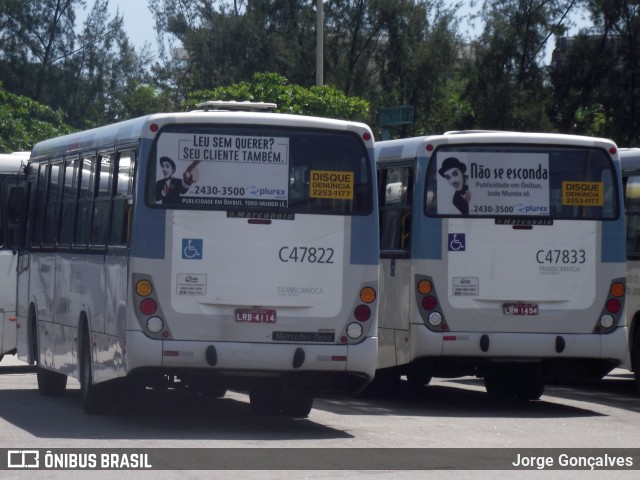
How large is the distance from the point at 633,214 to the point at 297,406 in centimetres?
516

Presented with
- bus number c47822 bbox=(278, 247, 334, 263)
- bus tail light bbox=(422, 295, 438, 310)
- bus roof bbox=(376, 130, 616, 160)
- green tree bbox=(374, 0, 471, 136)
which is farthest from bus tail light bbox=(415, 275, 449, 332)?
green tree bbox=(374, 0, 471, 136)

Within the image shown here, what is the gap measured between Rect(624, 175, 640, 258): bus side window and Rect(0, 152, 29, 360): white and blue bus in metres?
8.36

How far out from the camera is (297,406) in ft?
47.9

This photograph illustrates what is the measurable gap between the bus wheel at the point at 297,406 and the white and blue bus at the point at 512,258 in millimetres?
1548

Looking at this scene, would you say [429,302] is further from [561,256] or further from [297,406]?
[297,406]

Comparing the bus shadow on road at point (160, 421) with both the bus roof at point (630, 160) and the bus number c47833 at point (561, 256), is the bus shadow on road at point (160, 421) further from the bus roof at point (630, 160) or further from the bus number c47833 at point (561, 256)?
the bus roof at point (630, 160)

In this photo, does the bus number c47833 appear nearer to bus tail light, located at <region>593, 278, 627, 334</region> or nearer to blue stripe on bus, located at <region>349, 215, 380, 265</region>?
bus tail light, located at <region>593, 278, 627, 334</region>

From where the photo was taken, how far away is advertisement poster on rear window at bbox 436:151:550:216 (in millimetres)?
15766

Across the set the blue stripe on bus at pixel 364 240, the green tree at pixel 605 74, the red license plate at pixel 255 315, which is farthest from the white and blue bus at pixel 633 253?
the green tree at pixel 605 74

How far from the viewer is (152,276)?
1288cm

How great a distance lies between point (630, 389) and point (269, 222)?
27.0 feet

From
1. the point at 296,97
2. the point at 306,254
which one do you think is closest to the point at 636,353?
the point at 306,254
